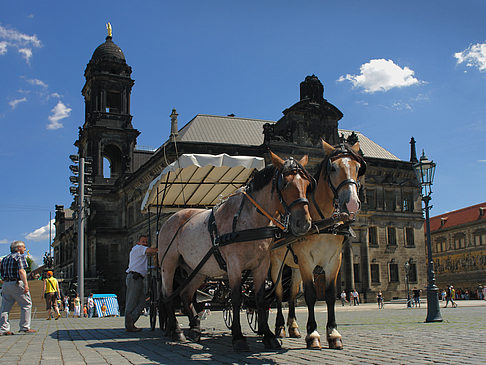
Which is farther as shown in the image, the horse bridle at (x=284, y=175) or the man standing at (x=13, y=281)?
the man standing at (x=13, y=281)

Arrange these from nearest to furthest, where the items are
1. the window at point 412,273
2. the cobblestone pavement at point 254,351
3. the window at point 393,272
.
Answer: the cobblestone pavement at point 254,351, the window at point 393,272, the window at point 412,273

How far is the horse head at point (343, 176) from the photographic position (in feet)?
22.8

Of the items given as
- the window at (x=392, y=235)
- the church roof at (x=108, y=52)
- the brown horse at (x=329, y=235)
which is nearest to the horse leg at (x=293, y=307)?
the brown horse at (x=329, y=235)

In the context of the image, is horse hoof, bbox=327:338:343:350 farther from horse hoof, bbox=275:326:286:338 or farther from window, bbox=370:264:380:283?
window, bbox=370:264:380:283

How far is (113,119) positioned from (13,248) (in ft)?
171

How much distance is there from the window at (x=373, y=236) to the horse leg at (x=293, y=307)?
46231mm

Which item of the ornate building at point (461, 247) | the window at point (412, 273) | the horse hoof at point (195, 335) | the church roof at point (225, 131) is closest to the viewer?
the horse hoof at point (195, 335)

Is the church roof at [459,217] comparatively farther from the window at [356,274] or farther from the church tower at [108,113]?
the church tower at [108,113]

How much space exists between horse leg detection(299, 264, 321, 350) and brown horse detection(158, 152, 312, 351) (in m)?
0.46

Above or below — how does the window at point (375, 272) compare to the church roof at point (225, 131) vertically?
below

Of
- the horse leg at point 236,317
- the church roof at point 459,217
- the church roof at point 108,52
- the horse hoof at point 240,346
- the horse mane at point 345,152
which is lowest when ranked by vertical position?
the horse hoof at point 240,346

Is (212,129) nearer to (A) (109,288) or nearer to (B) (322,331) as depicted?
(A) (109,288)

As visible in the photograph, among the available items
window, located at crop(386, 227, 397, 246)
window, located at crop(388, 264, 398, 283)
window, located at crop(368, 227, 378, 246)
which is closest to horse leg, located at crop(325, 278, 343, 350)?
window, located at crop(368, 227, 378, 246)

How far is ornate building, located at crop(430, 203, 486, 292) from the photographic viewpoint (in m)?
74.8
